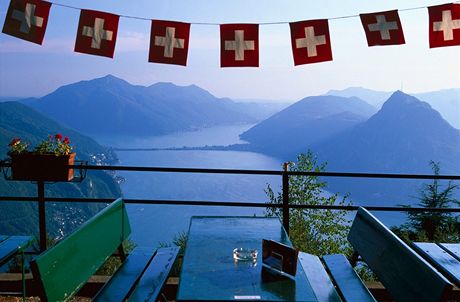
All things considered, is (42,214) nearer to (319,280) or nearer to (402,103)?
(319,280)

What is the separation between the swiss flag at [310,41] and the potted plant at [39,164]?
2401 mm

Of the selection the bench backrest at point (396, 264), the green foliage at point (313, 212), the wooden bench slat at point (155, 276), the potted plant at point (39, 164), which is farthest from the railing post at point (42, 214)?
the green foliage at point (313, 212)

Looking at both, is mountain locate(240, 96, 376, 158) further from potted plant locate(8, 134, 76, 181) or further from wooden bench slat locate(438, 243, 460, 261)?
wooden bench slat locate(438, 243, 460, 261)

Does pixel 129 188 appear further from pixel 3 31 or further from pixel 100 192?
pixel 3 31

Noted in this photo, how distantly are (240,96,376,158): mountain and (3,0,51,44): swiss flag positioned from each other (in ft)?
355

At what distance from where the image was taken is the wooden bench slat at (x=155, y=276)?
8.18 ft

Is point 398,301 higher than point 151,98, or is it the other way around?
point 151,98

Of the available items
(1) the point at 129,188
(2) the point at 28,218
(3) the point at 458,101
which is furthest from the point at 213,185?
(3) the point at 458,101

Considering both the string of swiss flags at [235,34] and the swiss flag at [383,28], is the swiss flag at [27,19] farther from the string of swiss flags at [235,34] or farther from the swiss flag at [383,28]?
the swiss flag at [383,28]

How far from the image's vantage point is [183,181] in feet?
389

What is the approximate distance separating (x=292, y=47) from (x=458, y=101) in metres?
162

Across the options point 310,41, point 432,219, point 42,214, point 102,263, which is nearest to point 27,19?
point 42,214

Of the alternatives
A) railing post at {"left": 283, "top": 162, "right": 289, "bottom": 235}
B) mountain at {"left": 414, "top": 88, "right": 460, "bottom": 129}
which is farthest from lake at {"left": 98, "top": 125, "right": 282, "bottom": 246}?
railing post at {"left": 283, "top": 162, "right": 289, "bottom": 235}

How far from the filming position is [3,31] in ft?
14.9
